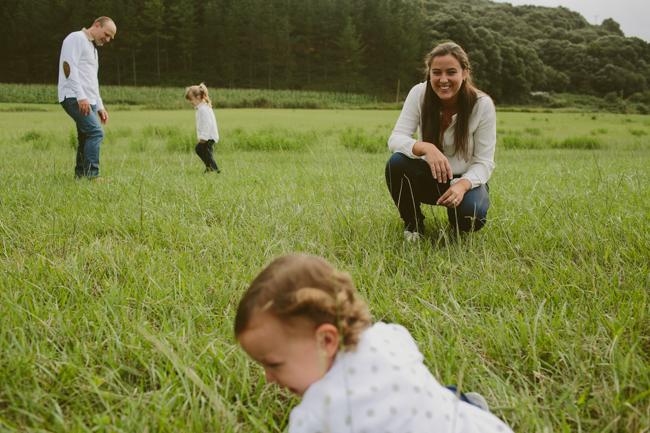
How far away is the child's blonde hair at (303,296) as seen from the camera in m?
0.93

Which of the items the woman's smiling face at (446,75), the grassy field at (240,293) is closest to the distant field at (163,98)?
the grassy field at (240,293)

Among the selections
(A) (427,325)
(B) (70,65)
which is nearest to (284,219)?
(A) (427,325)

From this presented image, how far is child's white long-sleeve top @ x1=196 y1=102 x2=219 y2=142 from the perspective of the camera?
274 inches

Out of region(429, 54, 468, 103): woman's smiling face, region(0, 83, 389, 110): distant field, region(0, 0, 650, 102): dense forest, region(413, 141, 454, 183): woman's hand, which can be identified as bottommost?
region(413, 141, 454, 183): woman's hand

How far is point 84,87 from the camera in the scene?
216 inches

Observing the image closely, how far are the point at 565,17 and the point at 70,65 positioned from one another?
105 m

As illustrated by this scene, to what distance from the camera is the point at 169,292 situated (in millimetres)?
1939

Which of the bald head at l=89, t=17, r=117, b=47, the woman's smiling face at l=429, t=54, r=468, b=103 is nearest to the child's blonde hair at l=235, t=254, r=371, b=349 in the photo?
the woman's smiling face at l=429, t=54, r=468, b=103

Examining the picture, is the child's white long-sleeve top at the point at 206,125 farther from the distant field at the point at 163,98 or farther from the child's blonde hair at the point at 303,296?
the distant field at the point at 163,98

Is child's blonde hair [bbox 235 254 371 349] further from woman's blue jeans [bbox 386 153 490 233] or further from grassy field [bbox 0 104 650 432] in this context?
woman's blue jeans [bbox 386 153 490 233]

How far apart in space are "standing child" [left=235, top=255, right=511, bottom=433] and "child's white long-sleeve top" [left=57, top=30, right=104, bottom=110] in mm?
5216

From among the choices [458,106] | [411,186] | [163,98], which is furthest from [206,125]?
[163,98]

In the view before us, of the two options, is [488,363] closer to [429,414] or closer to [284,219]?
[429,414]

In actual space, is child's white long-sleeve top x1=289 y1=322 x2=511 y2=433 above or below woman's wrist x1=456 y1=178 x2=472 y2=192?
below
